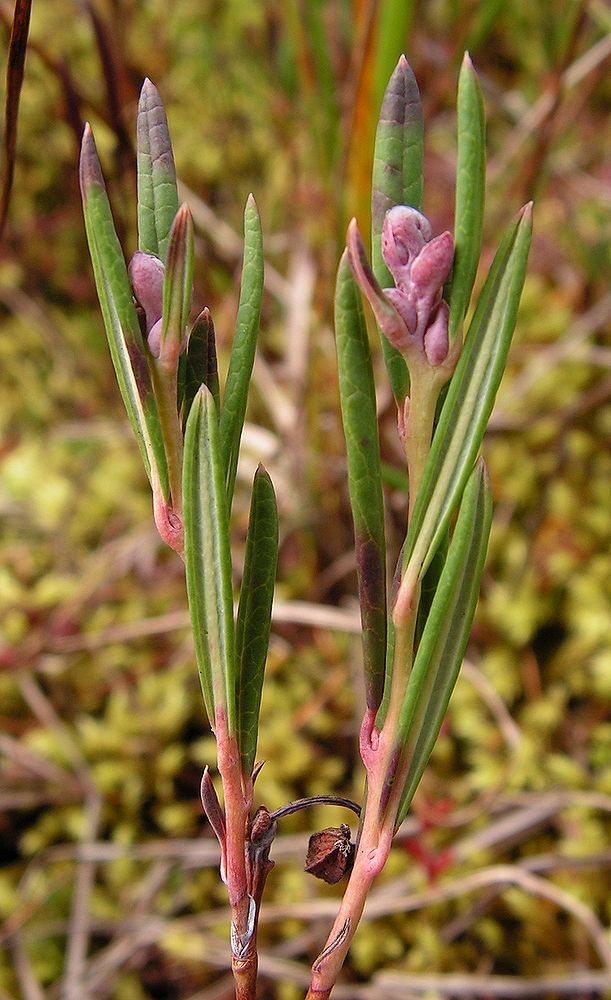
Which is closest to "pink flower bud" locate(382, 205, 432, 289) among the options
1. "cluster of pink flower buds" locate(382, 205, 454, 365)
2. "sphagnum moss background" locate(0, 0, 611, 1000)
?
"cluster of pink flower buds" locate(382, 205, 454, 365)

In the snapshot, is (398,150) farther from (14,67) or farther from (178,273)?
(14,67)

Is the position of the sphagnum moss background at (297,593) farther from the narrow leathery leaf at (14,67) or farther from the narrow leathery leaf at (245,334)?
the narrow leathery leaf at (245,334)

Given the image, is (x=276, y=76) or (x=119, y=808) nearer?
(x=119, y=808)

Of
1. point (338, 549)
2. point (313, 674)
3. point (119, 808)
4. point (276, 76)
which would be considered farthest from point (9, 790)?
point (276, 76)

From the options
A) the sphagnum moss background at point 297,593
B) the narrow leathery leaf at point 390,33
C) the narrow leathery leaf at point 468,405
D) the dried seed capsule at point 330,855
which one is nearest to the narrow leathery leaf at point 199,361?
the narrow leathery leaf at point 468,405

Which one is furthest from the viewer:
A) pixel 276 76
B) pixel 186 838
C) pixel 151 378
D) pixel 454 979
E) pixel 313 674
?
pixel 276 76

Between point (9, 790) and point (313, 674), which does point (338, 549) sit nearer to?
point (313, 674)
